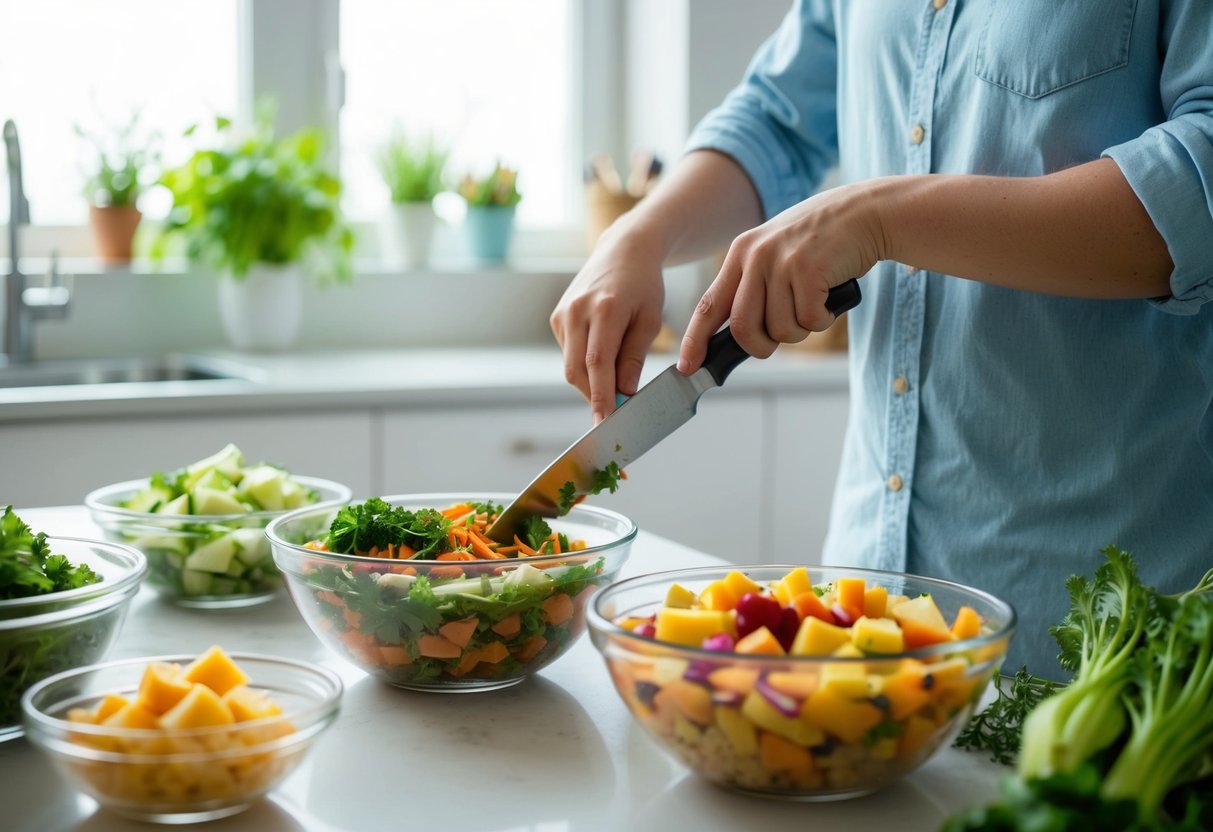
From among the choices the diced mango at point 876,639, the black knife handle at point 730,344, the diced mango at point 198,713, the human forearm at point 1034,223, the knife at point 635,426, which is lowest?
the diced mango at point 198,713

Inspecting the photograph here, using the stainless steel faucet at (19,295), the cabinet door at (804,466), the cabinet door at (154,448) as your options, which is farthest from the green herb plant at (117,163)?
the cabinet door at (804,466)

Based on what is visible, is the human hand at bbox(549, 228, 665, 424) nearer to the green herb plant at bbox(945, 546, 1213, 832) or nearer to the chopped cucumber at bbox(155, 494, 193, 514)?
the chopped cucumber at bbox(155, 494, 193, 514)

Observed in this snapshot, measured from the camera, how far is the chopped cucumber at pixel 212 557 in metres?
1.15

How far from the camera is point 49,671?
856mm

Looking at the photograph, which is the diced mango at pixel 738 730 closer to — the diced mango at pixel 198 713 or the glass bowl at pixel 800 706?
the glass bowl at pixel 800 706

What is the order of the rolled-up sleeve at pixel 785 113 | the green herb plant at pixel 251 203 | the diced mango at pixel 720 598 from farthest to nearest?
the green herb plant at pixel 251 203 → the rolled-up sleeve at pixel 785 113 → the diced mango at pixel 720 598

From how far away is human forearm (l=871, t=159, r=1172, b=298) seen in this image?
3.39ft

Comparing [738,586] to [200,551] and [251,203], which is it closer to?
[200,551]

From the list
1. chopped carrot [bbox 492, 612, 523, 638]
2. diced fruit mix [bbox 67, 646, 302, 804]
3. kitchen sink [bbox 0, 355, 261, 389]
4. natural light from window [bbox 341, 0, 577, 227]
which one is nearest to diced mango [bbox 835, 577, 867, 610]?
chopped carrot [bbox 492, 612, 523, 638]

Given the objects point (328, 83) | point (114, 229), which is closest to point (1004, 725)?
point (114, 229)

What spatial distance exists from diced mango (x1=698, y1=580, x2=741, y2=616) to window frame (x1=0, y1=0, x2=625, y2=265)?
2445 millimetres

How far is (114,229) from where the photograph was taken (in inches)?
111

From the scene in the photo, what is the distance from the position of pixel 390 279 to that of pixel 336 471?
0.89 meters

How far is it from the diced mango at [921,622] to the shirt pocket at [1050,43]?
572 mm
